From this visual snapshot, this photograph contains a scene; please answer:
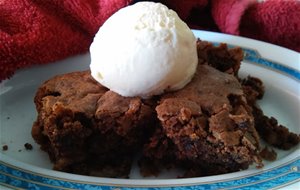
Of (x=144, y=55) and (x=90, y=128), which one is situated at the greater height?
(x=144, y=55)

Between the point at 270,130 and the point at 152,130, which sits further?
the point at 270,130

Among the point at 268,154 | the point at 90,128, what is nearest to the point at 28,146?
the point at 90,128

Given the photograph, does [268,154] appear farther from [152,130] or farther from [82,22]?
[82,22]

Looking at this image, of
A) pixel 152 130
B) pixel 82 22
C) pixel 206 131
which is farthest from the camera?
A: pixel 82 22

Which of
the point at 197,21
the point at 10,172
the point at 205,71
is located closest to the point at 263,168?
the point at 205,71

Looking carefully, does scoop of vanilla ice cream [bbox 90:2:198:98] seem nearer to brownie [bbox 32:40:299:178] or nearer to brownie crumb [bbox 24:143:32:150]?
brownie [bbox 32:40:299:178]

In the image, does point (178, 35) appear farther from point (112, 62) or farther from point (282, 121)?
point (282, 121)

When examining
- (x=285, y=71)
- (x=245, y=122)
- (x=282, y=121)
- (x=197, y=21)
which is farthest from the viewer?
(x=197, y=21)
